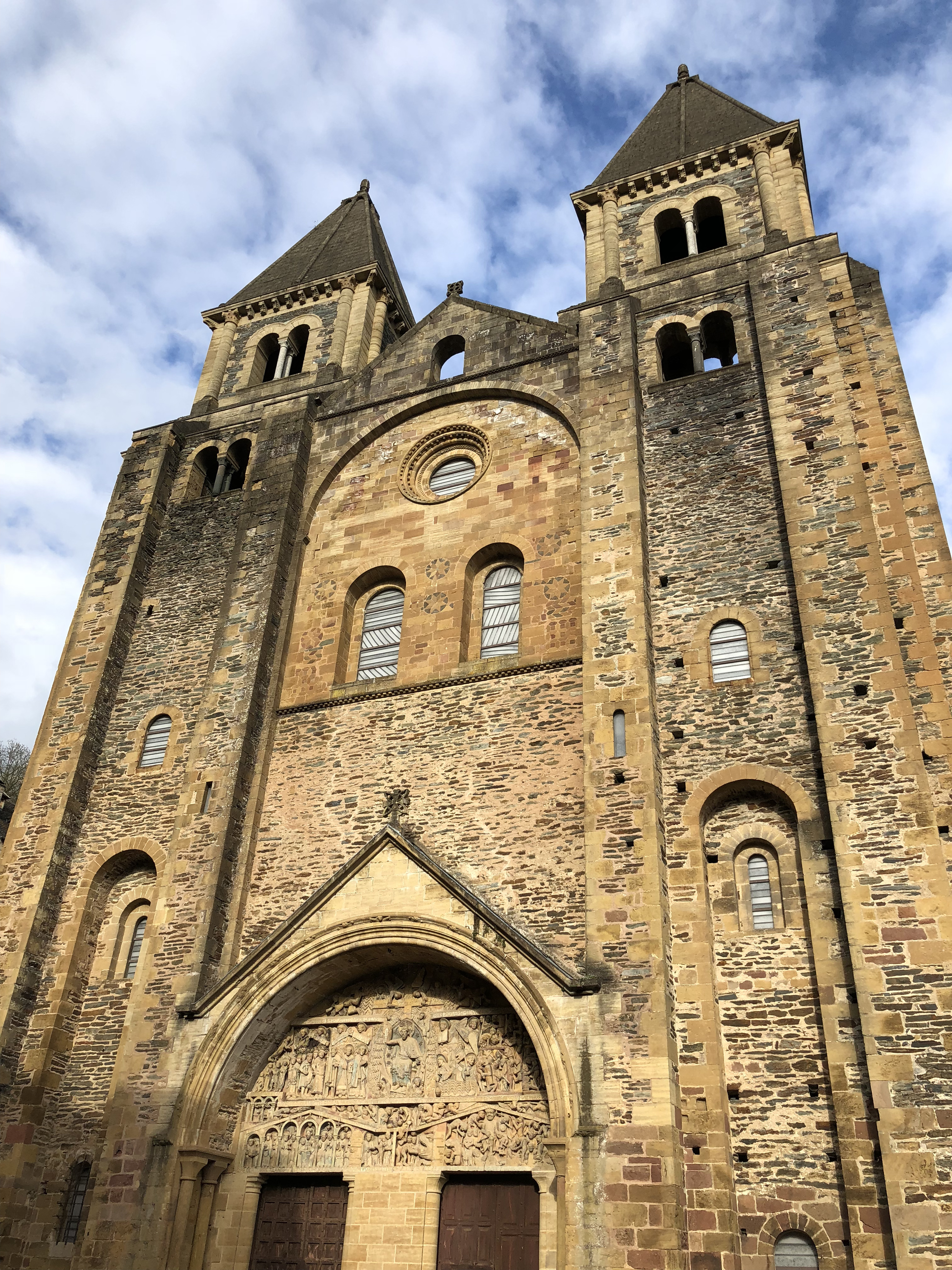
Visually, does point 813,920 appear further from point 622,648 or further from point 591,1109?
point 622,648

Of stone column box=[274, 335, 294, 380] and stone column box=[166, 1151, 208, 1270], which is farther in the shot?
stone column box=[274, 335, 294, 380]

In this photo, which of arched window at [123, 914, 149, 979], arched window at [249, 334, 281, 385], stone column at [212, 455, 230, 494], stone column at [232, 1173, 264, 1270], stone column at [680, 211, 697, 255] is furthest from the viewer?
arched window at [249, 334, 281, 385]

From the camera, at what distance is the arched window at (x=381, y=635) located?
16.7m

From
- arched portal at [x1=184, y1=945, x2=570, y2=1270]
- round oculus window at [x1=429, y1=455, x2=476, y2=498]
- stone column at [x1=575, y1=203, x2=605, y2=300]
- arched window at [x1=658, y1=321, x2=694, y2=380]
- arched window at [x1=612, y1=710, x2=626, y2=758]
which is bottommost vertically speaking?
arched portal at [x1=184, y1=945, x2=570, y2=1270]

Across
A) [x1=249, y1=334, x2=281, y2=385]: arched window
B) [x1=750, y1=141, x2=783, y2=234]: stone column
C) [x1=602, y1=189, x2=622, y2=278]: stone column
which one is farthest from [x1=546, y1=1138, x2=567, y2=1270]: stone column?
[x1=249, y1=334, x2=281, y2=385]: arched window

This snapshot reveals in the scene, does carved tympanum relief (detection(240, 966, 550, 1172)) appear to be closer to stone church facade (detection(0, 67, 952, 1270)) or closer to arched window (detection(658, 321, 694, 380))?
stone church facade (detection(0, 67, 952, 1270))

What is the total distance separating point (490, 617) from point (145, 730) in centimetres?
607

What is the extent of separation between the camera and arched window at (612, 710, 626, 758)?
1297 centimetres

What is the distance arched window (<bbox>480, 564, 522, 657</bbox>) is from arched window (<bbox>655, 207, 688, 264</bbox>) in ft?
24.5

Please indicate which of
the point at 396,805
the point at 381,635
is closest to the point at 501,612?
the point at 381,635

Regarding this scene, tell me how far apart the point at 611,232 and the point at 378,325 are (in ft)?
18.9

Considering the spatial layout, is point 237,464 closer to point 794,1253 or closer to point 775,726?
point 775,726

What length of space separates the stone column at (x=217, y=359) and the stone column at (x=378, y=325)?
11.4ft

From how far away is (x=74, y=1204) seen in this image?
1329 centimetres
